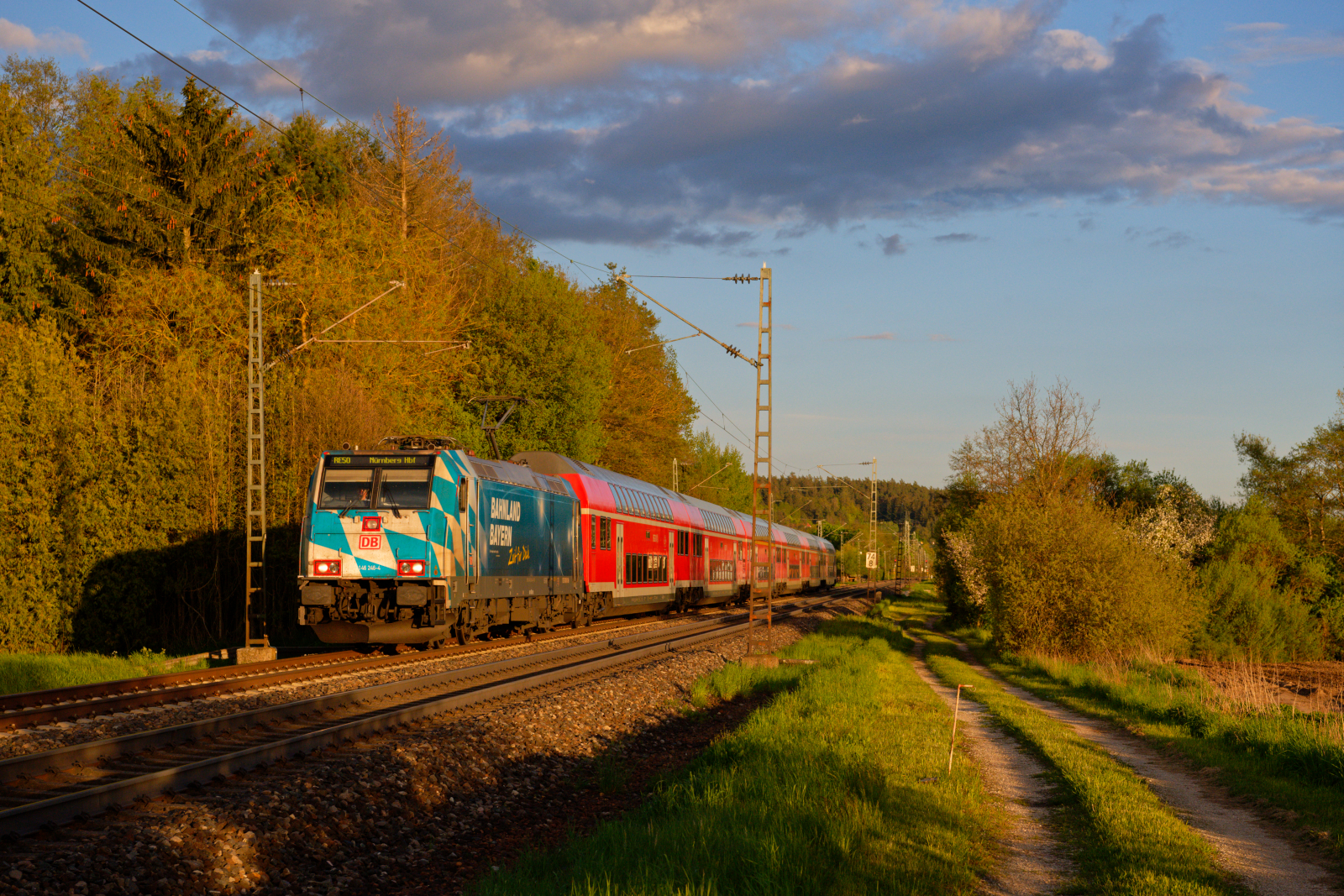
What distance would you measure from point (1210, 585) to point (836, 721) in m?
38.4

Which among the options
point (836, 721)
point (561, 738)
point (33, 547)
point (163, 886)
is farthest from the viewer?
point (33, 547)

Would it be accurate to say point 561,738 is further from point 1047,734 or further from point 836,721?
point 1047,734

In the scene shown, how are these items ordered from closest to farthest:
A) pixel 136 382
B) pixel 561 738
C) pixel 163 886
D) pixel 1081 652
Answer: pixel 163 886
pixel 561 738
pixel 136 382
pixel 1081 652

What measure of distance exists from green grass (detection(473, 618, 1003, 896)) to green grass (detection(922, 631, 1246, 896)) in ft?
2.70

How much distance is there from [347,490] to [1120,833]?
1526cm

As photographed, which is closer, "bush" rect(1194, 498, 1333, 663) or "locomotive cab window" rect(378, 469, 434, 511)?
"locomotive cab window" rect(378, 469, 434, 511)

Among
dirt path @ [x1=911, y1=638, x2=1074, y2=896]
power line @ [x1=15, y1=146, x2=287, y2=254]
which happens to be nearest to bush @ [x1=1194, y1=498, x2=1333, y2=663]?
dirt path @ [x1=911, y1=638, x2=1074, y2=896]

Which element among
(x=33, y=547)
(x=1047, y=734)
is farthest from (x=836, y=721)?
(x=33, y=547)

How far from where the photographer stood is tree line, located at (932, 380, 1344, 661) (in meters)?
31.0

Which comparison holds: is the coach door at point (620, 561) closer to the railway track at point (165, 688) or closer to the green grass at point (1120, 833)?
the railway track at point (165, 688)

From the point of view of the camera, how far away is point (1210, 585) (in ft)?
154

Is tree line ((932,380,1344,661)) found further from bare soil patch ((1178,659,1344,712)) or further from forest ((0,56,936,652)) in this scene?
forest ((0,56,936,652))

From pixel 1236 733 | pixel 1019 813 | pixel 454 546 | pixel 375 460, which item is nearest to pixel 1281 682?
pixel 1236 733

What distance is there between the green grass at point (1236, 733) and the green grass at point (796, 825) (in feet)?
9.93
